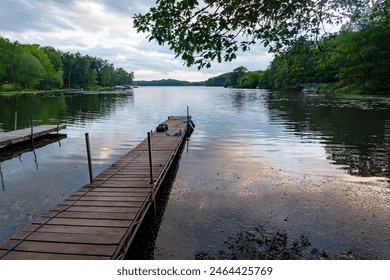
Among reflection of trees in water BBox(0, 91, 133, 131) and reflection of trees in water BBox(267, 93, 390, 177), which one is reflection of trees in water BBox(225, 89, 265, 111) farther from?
reflection of trees in water BBox(0, 91, 133, 131)

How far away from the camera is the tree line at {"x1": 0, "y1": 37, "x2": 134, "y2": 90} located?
9381 cm

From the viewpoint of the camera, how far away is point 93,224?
7738 mm

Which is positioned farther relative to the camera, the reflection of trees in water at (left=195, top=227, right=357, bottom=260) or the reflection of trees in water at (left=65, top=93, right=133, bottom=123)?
the reflection of trees in water at (left=65, top=93, right=133, bottom=123)

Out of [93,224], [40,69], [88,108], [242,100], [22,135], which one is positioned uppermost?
[40,69]

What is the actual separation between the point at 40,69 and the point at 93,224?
11228cm

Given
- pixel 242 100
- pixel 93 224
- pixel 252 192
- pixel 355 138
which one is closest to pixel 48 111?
pixel 252 192

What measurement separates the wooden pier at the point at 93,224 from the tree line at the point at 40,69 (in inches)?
4068

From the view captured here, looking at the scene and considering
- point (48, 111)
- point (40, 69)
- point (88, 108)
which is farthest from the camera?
point (40, 69)

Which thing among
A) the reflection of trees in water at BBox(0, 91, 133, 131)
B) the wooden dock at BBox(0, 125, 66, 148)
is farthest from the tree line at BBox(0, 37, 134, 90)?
the wooden dock at BBox(0, 125, 66, 148)

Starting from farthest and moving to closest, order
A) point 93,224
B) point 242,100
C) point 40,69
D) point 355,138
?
point 40,69 < point 242,100 < point 355,138 < point 93,224

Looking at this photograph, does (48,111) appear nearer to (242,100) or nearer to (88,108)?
(88,108)

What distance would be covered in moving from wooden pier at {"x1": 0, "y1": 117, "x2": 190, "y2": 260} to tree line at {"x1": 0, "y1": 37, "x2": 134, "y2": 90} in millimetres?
103329

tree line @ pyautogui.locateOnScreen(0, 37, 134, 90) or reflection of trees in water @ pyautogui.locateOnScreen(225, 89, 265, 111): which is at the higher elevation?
tree line @ pyautogui.locateOnScreen(0, 37, 134, 90)

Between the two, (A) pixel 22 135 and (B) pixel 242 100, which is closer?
(A) pixel 22 135
